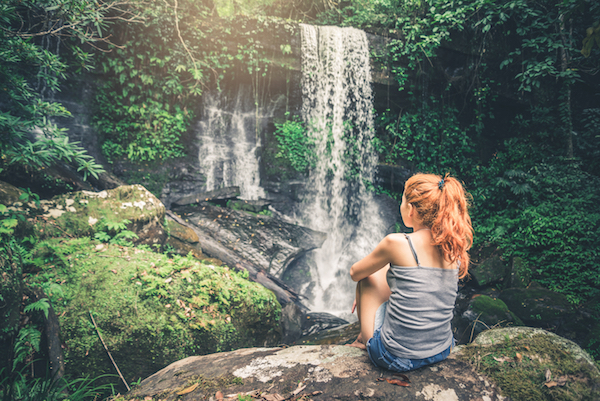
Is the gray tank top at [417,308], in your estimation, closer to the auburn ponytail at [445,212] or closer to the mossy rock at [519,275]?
the auburn ponytail at [445,212]

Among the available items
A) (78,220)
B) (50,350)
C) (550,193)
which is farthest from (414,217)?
(550,193)

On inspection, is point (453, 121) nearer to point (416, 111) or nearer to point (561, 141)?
point (416, 111)

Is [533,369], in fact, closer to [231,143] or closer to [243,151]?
[243,151]

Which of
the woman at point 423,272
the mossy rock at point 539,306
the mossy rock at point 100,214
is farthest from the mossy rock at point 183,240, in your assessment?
the mossy rock at point 539,306

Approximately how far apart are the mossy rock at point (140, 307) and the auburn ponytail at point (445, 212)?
9.37ft

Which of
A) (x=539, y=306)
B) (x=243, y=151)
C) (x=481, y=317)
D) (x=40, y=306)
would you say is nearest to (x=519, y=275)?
(x=539, y=306)

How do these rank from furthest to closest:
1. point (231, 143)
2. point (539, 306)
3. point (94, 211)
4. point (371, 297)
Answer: point (231, 143) → point (539, 306) → point (94, 211) → point (371, 297)

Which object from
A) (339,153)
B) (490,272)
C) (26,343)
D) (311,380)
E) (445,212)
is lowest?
(490,272)

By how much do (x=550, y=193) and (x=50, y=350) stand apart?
29.1 feet

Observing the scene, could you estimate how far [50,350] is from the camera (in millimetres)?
2785

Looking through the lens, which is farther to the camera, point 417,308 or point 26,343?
point 26,343

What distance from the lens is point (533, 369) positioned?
1.85 metres

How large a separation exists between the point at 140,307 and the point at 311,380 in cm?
237

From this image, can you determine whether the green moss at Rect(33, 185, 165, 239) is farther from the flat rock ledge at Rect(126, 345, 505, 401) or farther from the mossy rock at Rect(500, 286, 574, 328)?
the mossy rock at Rect(500, 286, 574, 328)
